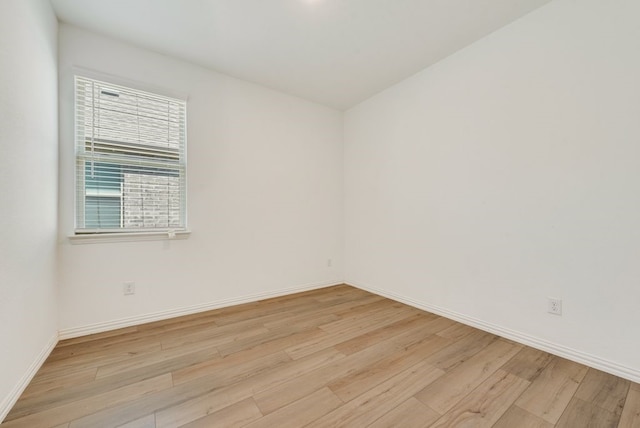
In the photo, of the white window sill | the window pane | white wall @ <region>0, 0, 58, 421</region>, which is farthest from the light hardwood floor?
the window pane

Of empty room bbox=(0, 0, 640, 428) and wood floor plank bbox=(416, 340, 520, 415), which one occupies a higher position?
empty room bbox=(0, 0, 640, 428)

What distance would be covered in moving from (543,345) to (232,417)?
2.16m

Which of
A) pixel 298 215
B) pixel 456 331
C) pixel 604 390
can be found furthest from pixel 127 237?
pixel 604 390

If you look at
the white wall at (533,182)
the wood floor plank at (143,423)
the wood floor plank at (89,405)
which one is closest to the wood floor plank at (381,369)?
the white wall at (533,182)

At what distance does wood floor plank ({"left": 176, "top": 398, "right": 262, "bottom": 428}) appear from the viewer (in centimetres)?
125

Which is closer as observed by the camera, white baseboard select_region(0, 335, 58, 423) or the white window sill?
white baseboard select_region(0, 335, 58, 423)

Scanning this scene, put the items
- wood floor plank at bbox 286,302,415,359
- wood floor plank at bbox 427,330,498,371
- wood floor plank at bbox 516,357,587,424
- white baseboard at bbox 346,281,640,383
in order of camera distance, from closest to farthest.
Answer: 1. wood floor plank at bbox 516,357,587,424
2. white baseboard at bbox 346,281,640,383
3. wood floor plank at bbox 427,330,498,371
4. wood floor plank at bbox 286,302,415,359

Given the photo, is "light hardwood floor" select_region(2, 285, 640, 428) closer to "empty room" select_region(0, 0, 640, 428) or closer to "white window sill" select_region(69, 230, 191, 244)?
"empty room" select_region(0, 0, 640, 428)

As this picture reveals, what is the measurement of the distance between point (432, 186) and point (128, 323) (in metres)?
3.11

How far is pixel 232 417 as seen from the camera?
4.27ft

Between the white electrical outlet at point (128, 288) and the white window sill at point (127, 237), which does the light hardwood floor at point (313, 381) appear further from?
the white window sill at point (127, 237)

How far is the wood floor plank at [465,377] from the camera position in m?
1.43

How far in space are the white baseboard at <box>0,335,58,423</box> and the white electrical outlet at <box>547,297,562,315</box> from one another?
327cm

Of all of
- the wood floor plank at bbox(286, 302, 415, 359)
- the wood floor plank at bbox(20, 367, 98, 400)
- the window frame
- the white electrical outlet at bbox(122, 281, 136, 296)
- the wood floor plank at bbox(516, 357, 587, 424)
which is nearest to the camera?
the wood floor plank at bbox(516, 357, 587, 424)
